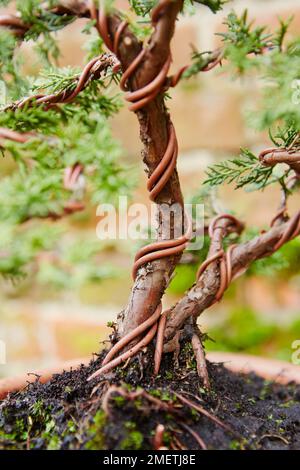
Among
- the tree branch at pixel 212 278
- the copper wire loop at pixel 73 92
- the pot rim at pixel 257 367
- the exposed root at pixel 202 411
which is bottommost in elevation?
the exposed root at pixel 202 411

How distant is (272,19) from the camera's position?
4.64 feet

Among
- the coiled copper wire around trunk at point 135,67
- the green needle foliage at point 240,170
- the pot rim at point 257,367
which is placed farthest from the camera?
the pot rim at point 257,367

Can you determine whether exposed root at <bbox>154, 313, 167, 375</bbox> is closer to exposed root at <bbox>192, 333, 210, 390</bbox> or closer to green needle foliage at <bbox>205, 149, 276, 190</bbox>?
exposed root at <bbox>192, 333, 210, 390</bbox>

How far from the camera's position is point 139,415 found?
1.65 ft

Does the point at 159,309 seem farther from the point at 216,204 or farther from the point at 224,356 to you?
the point at 224,356

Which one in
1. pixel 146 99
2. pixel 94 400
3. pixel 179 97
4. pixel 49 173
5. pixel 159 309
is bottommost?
pixel 94 400

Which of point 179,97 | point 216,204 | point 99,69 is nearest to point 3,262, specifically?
point 216,204

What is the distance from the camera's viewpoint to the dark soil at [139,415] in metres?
0.50

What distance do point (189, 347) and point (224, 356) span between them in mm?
369

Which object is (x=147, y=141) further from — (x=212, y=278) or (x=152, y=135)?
(x=212, y=278)

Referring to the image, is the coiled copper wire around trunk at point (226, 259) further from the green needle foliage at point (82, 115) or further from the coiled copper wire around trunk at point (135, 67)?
the coiled copper wire around trunk at point (135, 67)

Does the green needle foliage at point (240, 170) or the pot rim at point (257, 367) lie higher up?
the green needle foliage at point (240, 170)

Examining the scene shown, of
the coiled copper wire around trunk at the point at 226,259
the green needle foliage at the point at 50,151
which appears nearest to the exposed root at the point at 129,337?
the coiled copper wire around trunk at the point at 226,259

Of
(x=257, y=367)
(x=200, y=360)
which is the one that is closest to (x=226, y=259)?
(x=200, y=360)
